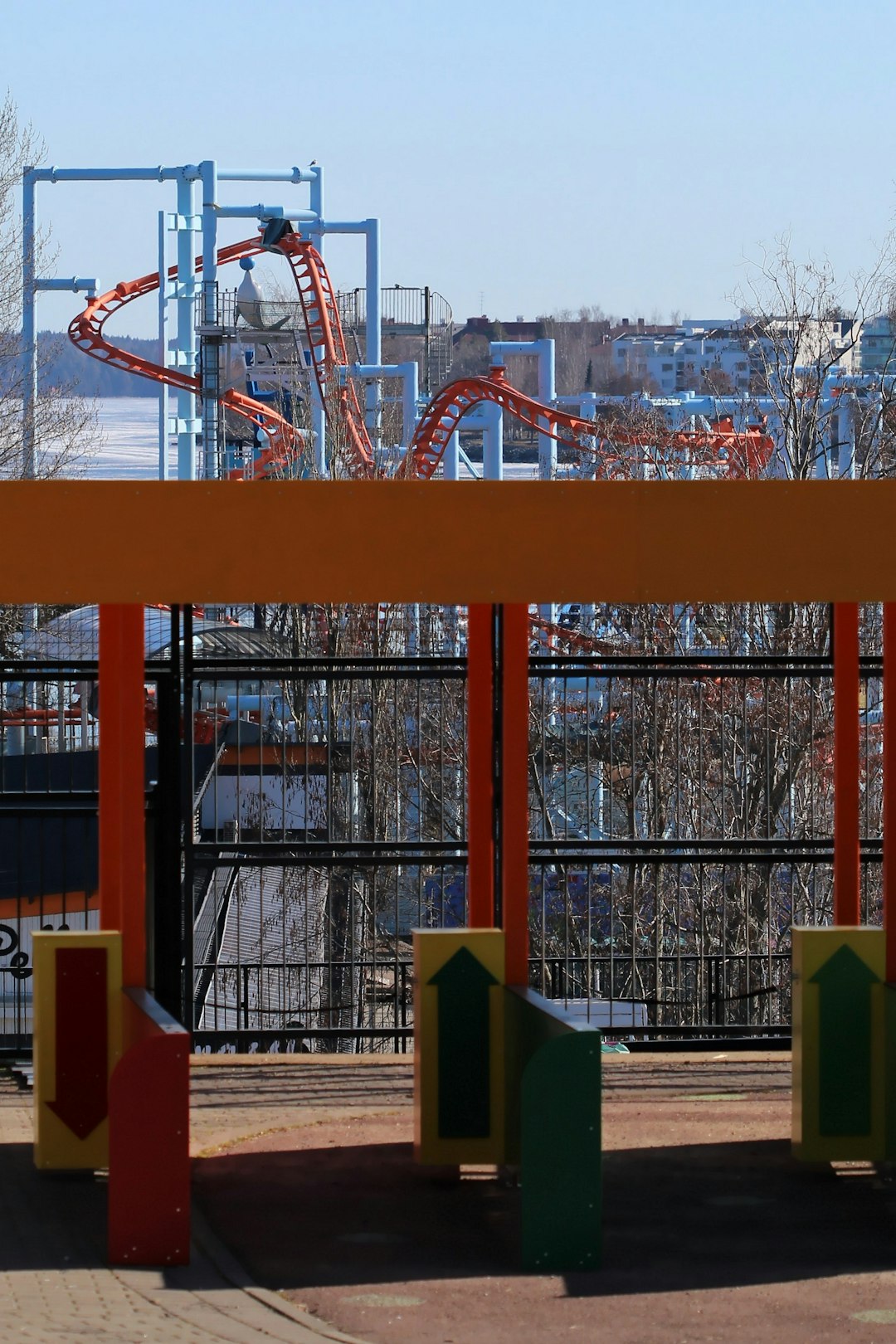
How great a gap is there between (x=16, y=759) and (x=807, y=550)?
7.81m

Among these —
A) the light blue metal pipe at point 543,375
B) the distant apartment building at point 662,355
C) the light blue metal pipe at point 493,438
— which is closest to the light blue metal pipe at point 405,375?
the light blue metal pipe at point 493,438

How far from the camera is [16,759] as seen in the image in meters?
12.0

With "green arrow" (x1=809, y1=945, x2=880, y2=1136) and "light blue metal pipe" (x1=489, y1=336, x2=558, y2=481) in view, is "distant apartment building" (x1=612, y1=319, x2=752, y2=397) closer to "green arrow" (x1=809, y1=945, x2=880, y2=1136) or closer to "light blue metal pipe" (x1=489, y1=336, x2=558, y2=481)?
"light blue metal pipe" (x1=489, y1=336, x2=558, y2=481)

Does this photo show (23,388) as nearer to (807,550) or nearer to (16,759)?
(16,759)

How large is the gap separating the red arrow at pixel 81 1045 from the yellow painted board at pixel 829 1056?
2506 mm

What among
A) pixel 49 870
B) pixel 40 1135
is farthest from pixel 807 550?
pixel 49 870

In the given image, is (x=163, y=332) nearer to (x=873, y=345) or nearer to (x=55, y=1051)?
(x=873, y=345)

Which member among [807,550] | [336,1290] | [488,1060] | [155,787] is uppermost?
[807,550]

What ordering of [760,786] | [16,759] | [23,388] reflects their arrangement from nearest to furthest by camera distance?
[16,759] < [760,786] < [23,388]

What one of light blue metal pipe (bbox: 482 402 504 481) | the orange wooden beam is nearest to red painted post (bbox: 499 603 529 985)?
the orange wooden beam

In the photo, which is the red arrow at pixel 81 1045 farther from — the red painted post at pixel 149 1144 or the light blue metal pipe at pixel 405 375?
the light blue metal pipe at pixel 405 375

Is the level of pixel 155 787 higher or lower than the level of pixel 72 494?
lower

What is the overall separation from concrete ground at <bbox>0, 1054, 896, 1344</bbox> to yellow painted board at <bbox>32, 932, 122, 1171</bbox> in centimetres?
9

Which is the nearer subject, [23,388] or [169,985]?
[169,985]
